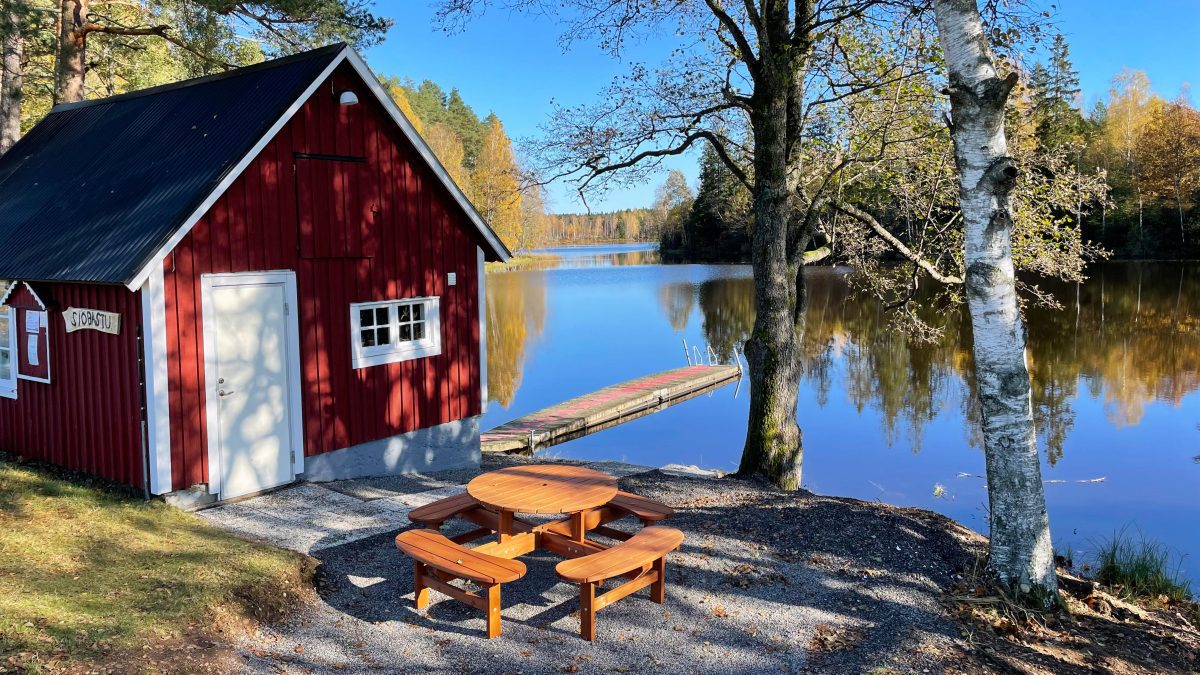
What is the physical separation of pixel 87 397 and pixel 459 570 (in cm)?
519

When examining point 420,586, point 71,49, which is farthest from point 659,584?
point 71,49

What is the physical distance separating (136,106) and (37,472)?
4730 mm

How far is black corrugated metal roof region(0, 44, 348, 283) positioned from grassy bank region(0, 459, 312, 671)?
2.05 meters

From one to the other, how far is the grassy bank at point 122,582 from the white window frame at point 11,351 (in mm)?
1851

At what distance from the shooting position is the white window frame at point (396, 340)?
9.30 m

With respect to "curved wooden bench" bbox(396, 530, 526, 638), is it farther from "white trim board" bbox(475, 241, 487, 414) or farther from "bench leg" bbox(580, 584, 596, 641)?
"white trim board" bbox(475, 241, 487, 414)

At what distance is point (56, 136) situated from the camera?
1102 centimetres

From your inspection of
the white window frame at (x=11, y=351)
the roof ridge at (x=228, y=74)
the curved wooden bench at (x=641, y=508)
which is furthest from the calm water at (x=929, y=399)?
the white window frame at (x=11, y=351)

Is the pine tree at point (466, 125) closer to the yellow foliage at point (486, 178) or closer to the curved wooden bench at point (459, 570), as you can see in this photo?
the yellow foliage at point (486, 178)

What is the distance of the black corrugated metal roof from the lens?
771 cm

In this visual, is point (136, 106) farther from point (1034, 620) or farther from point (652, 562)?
point (1034, 620)

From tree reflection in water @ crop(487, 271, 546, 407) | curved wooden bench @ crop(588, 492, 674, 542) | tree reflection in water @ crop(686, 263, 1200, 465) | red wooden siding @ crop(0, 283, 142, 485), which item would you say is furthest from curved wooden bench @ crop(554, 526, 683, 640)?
tree reflection in water @ crop(487, 271, 546, 407)

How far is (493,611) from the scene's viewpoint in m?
5.23

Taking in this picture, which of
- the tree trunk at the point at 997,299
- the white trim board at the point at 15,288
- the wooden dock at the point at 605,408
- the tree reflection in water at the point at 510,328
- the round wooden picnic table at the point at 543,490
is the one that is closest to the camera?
the round wooden picnic table at the point at 543,490
